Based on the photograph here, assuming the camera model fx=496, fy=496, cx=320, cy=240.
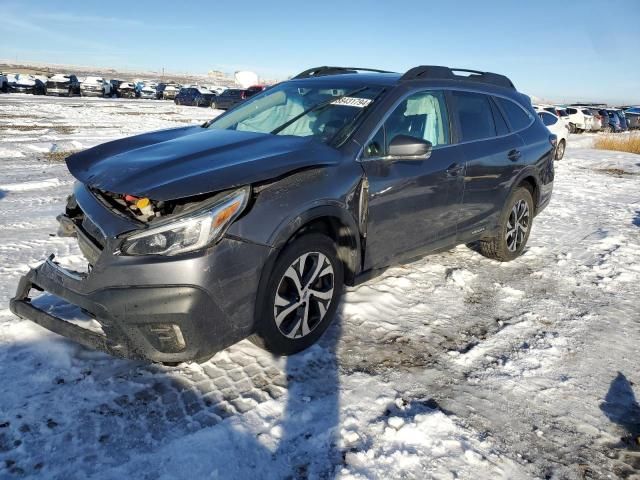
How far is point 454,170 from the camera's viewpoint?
4.11 m

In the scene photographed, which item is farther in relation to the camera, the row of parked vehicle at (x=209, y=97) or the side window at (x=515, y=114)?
the row of parked vehicle at (x=209, y=97)

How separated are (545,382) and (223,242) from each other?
7.14 ft

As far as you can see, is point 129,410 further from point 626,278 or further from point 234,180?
point 626,278

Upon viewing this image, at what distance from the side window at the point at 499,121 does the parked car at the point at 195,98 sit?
101 feet

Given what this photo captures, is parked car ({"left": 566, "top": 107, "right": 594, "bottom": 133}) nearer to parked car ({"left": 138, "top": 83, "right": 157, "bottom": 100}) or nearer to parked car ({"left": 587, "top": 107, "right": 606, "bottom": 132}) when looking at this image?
parked car ({"left": 587, "top": 107, "right": 606, "bottom": 132})

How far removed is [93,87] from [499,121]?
36030mm

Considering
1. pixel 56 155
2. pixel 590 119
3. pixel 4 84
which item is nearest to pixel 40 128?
pixel 56 155

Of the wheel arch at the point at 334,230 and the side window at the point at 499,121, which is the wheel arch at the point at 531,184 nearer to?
the side window at the point at 499,121

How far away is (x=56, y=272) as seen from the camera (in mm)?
2812

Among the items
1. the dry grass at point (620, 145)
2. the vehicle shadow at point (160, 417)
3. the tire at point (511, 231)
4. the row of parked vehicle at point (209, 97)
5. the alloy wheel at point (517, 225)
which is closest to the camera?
the vehicle shadow at point (160, 417)

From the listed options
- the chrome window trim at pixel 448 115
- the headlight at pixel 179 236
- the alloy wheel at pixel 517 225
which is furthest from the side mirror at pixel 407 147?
the alloy wheel at pixel 517 225

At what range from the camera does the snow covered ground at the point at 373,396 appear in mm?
2307

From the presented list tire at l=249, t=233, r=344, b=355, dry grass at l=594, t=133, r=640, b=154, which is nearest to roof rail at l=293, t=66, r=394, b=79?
tire at l=249, t=233, r=344, b=355

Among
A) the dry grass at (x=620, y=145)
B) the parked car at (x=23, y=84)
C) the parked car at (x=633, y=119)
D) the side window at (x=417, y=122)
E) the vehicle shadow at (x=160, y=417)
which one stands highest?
the parked car at (x=633, y=119)
